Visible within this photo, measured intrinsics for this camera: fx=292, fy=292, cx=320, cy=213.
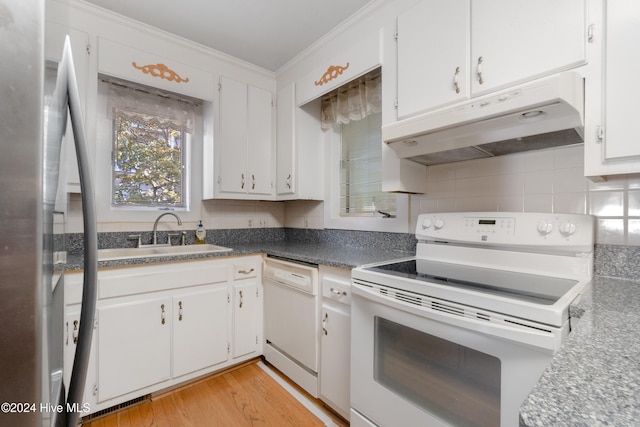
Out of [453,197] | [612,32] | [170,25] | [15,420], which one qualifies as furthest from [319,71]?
[15,420]

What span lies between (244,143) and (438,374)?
2049mm

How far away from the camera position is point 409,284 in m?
1.11

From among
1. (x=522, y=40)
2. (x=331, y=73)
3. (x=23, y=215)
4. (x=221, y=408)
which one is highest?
(x=331, y=73)

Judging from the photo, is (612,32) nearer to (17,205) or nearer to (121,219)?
(17,205)

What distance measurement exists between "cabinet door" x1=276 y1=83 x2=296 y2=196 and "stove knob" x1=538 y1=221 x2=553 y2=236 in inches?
65.2

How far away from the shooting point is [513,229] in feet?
4.30

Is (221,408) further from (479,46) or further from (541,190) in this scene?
(479,46)

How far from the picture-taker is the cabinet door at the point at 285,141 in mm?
2395

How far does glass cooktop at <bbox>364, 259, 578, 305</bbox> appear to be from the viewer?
3.16 feet

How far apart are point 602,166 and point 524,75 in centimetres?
44

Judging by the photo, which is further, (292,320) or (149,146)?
(149,146)

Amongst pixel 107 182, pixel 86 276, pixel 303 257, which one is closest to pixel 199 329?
pixel 303 257

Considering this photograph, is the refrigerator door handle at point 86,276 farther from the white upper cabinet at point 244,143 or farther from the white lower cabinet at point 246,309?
the white upper cabinet at point 244,143

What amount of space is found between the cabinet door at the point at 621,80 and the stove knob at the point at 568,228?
0.29 m
